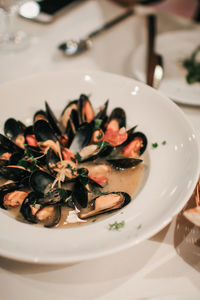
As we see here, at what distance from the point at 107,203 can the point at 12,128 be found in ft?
2.21

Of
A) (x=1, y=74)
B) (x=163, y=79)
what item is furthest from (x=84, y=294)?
(x=1, y=74)

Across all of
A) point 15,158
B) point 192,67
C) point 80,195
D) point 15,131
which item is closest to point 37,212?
point 80,195

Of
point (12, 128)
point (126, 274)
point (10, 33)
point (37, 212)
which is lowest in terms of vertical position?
point (126, 274)

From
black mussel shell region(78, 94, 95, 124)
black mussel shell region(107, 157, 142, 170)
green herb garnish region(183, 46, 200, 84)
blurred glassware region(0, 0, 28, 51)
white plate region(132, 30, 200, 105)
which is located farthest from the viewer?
blurred glassware region(0, 0, 28, 51)

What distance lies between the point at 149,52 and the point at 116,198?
1285 mm

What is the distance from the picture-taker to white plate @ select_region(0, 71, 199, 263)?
0.90 meters

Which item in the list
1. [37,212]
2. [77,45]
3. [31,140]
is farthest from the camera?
[77,45]

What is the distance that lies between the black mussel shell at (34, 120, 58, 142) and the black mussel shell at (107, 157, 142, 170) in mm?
313

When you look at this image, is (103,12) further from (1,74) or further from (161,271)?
(161,271)

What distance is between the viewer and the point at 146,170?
1312 millimetres

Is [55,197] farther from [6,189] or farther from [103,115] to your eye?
[103,115]

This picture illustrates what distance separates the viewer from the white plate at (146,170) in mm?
900

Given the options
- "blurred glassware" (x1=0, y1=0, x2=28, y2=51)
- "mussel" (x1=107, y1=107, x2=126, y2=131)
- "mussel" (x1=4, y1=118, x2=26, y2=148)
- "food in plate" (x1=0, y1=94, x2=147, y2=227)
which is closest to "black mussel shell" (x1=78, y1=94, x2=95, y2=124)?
"food in plate" (x1=0, y1=94, x2=147, y2=227)

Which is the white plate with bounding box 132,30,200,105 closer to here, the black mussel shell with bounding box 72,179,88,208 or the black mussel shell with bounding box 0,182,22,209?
the black mussel shell with bounding box 72,179,88,208
